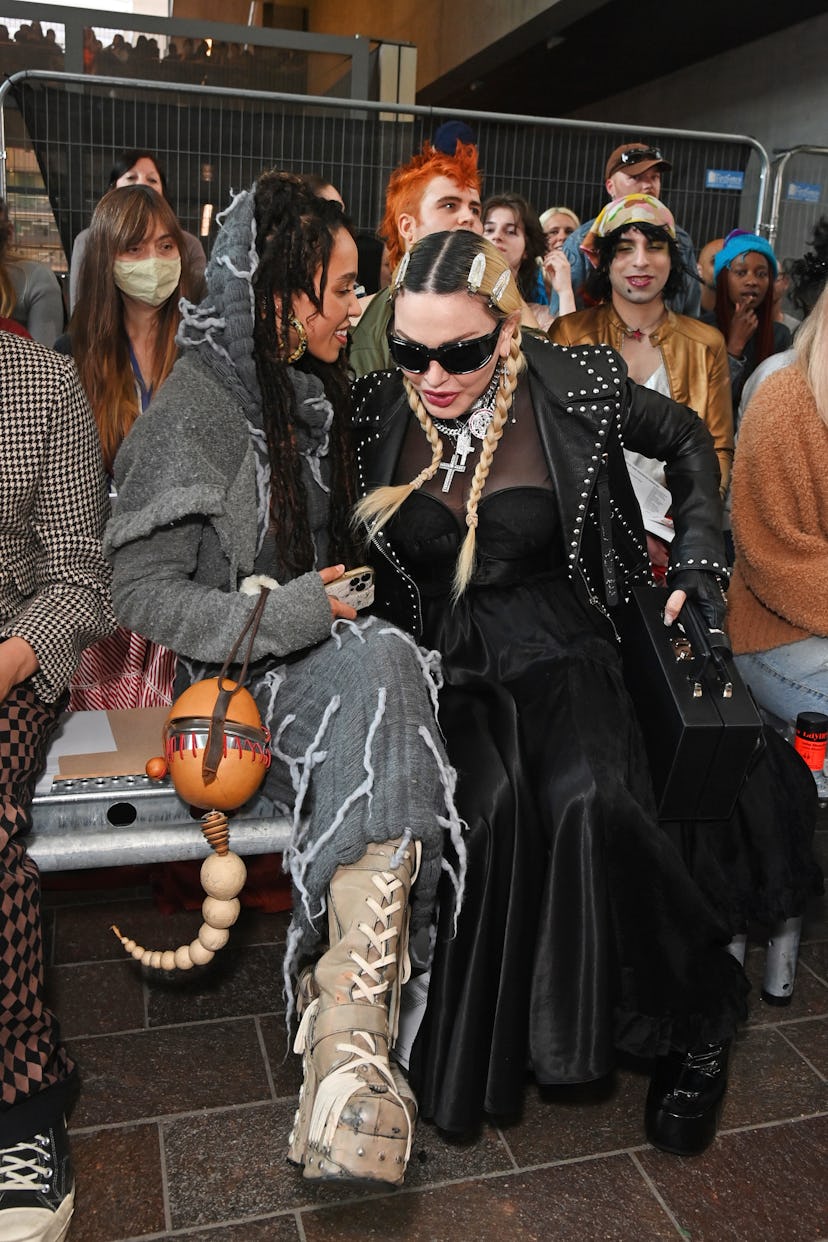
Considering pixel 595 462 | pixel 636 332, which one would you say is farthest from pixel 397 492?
pixel 636 332

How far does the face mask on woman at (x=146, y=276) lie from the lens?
369 centimetres

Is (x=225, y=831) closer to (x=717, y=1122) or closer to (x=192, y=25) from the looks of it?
(x=717, y=1122)

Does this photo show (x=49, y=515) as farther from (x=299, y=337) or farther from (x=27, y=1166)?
(x=27, y=1166)

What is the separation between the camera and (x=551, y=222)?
608cm

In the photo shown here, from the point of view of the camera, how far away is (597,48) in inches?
505

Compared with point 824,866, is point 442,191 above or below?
above

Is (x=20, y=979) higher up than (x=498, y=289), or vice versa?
(x=498, y=289)

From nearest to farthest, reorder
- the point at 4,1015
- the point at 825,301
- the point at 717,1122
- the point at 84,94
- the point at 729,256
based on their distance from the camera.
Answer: the point at 4,1015, the point at 717,1122, the point at 825,301, the point at 729,256, the point at 84,94

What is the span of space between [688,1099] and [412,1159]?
1.91ft

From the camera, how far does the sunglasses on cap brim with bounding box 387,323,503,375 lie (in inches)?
97.4

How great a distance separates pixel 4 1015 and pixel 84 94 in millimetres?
5304

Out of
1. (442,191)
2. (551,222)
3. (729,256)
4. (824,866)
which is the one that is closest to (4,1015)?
(824,866)

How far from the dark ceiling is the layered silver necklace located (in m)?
9.44

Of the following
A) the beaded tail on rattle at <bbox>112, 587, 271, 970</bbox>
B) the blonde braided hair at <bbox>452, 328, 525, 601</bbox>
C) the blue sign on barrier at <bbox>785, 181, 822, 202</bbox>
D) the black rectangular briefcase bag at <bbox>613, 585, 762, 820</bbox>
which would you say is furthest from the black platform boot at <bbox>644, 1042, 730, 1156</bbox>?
the blue sign on barrier at <bbox>785, 181, 822, 202</bbox>
